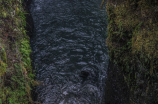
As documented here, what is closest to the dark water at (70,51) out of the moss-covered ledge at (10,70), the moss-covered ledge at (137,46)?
the moss-covered ledge at (10,70)

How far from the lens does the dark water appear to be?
22.0 ft

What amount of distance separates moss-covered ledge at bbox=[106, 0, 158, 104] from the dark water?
8.35 feet

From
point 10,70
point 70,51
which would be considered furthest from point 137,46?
point 70,51

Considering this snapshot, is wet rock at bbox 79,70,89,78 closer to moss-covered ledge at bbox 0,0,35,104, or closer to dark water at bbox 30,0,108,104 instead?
dark water at bbox 30,0,108,104

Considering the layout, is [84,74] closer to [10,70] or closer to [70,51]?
[70,51]

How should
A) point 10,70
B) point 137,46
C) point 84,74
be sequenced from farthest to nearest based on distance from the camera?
1. point 84,74
2. point 10,70
3. point 137,46

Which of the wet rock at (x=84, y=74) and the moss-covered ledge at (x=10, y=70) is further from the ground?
the moss-covered ledge at (x=10, y=70)

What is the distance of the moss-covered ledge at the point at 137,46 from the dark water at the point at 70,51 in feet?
8.35

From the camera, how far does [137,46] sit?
3.97m

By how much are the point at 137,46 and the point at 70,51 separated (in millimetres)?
5489

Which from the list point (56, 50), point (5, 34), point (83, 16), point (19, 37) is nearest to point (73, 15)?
point (83, 16)

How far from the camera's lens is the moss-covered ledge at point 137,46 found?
366 cm

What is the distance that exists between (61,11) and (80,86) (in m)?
8.01

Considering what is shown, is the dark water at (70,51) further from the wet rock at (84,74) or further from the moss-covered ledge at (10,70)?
the moss-covered ledge at (10,70)
